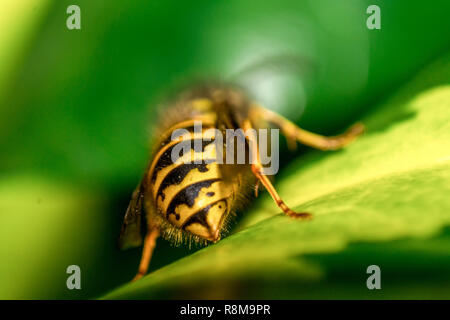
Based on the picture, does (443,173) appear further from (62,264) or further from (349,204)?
(62,264)

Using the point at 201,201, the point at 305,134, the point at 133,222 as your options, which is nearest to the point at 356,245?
the point at 201,201

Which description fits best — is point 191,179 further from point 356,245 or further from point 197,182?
point 356,245

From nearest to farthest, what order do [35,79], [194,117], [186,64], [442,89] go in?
[442,89], [194,117], [35,79], [186,64]

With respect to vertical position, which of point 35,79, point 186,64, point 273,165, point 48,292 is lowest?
point 48,292

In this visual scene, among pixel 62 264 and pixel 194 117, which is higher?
pixel 194 117

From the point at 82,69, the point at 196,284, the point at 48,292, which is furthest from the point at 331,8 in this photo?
the point at 48,292

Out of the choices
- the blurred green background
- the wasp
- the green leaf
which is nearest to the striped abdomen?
the wasp

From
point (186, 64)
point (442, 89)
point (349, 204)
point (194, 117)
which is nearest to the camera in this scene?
point (349, 204)
